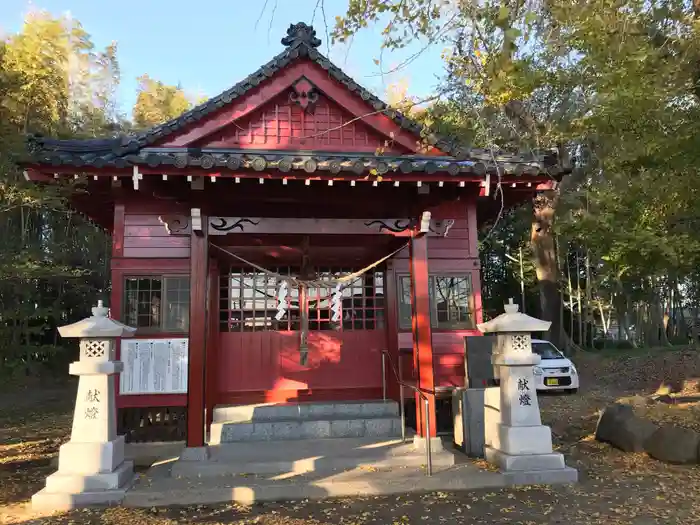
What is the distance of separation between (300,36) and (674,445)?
793 centimetres

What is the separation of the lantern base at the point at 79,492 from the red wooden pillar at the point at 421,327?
3745 mm

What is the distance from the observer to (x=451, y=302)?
8.15m

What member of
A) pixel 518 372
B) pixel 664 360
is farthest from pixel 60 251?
pixel 664 360

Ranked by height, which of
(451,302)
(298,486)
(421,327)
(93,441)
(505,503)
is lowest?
(505,503)

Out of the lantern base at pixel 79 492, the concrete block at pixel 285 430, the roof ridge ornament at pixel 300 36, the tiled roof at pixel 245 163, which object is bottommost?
the lantern base at pixel 79 492

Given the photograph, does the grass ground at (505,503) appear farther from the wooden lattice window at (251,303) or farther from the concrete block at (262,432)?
the wooden lattice window at (251,303)

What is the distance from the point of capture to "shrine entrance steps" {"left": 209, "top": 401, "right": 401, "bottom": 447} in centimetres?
738

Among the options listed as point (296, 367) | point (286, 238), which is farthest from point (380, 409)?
point (286, 238)

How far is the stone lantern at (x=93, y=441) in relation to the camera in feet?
17.6

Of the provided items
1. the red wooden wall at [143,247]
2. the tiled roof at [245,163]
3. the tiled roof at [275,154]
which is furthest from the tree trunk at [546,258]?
the red wooden wall at [143,247]

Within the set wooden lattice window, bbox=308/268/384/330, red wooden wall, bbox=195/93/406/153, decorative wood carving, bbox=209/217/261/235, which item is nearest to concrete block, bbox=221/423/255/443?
wooden lattice window, bbox=308/268/384/330

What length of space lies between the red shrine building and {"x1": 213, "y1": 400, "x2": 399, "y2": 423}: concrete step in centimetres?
35

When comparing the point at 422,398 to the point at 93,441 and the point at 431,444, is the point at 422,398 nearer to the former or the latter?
the point at 431,444

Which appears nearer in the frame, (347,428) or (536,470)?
(536,470)
